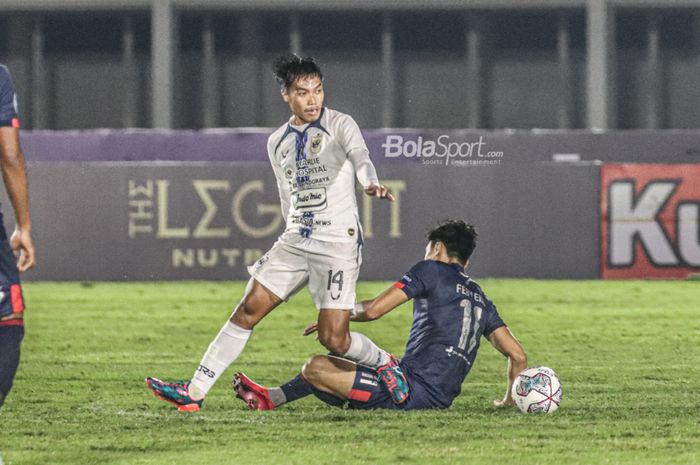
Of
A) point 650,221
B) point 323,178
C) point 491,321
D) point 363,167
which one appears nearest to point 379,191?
point 363,167

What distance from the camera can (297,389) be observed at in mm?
8562

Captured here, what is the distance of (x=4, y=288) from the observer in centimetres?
602

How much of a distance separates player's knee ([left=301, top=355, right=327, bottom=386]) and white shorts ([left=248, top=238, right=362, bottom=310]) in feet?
0.92

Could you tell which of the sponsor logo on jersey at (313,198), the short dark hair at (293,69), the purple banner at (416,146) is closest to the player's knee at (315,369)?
the sponsor logo on jersey at (313,198)

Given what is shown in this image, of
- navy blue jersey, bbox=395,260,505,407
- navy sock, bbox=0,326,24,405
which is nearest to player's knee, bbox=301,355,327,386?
navy blue jersey, bbox=395,260,505,407

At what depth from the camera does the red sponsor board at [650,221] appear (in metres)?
21.2

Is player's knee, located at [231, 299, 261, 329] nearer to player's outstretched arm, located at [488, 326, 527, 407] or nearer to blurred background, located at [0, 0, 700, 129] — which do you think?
player's outstretched arm, located at [488, 326, 527, 407]

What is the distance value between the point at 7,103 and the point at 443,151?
16.0 m

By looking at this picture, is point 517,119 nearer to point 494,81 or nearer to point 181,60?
point 494,81

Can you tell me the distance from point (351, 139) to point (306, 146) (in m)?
0.28

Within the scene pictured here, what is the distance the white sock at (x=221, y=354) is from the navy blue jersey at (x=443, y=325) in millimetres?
918

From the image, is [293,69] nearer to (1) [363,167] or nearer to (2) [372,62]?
(1) [363,167]

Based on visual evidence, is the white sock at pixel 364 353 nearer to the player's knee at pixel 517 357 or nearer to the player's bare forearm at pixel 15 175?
the player's knee at pixel 517 357

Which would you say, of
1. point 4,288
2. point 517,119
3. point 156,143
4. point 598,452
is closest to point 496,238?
point 156,143
